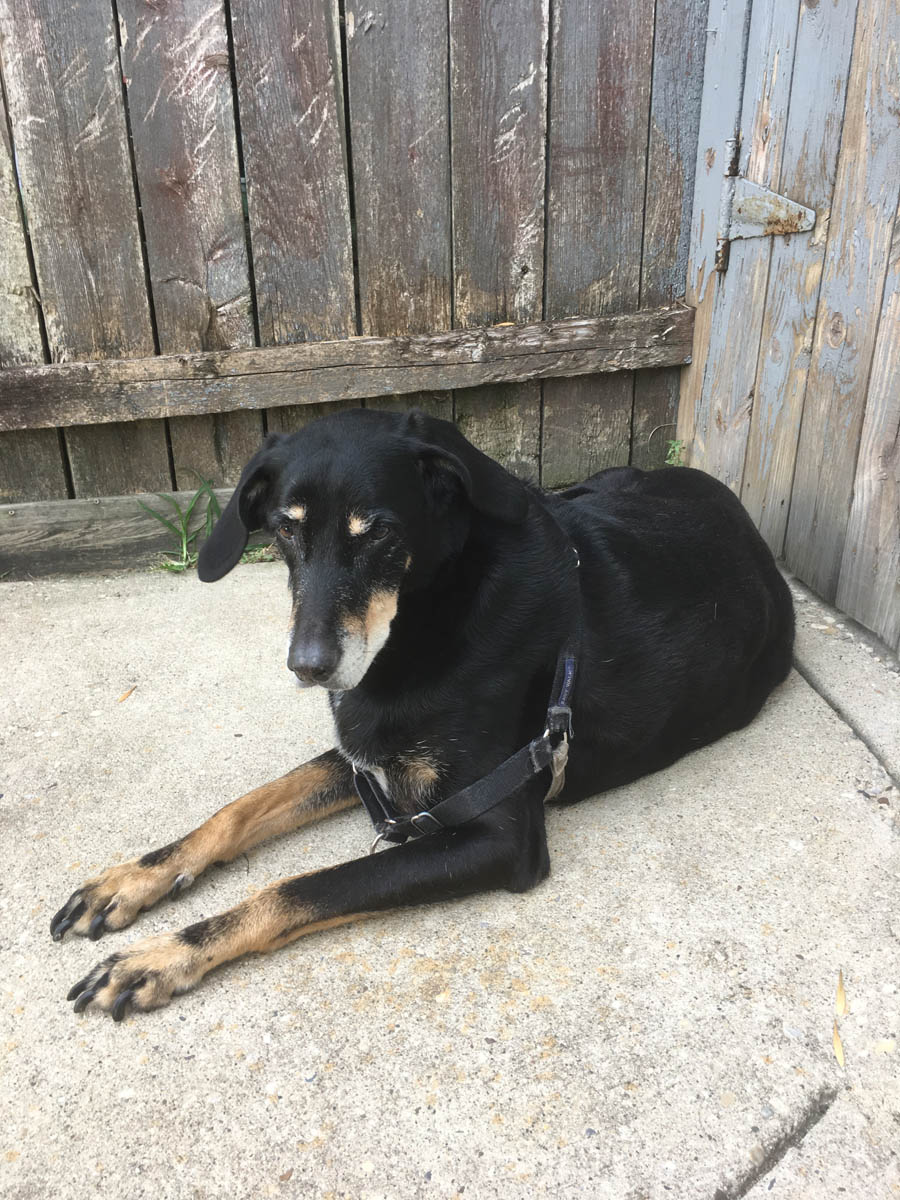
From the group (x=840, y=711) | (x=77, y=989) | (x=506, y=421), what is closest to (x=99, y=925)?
Answer: (x=77, y=989)

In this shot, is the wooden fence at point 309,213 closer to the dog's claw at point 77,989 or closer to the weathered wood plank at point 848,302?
the weathered wood plank at point 848,302

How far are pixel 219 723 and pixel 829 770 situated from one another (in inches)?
75.9

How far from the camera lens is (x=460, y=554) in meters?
2.23

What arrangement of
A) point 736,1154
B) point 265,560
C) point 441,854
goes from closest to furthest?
1. point 736,1154
2. point 441,854
3. point 265,560

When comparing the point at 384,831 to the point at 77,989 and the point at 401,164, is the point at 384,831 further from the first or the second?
the point at 401,164

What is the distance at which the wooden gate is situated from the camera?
2.86m

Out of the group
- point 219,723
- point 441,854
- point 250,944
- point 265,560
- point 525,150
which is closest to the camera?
point 250,944

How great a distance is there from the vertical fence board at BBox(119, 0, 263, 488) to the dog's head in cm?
179

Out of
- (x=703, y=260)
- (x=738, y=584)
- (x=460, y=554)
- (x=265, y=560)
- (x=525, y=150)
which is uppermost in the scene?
(x=525, y=150)

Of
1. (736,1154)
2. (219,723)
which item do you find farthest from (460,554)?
(736,1154)

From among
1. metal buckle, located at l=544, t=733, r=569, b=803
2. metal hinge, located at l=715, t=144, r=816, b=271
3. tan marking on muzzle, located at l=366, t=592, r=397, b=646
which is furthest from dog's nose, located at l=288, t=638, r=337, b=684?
metal hinge, located at l=715, t=144, r=816, b=271

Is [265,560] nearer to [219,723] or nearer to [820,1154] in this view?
[219,723]

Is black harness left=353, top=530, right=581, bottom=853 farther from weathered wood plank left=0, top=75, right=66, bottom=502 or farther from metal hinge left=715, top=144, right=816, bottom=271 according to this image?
weathered wood plank left=0, top=75, right=66, bottom=502

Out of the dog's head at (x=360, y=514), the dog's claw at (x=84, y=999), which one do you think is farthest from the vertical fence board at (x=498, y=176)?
the dog's claw at (x=84, y=999)
